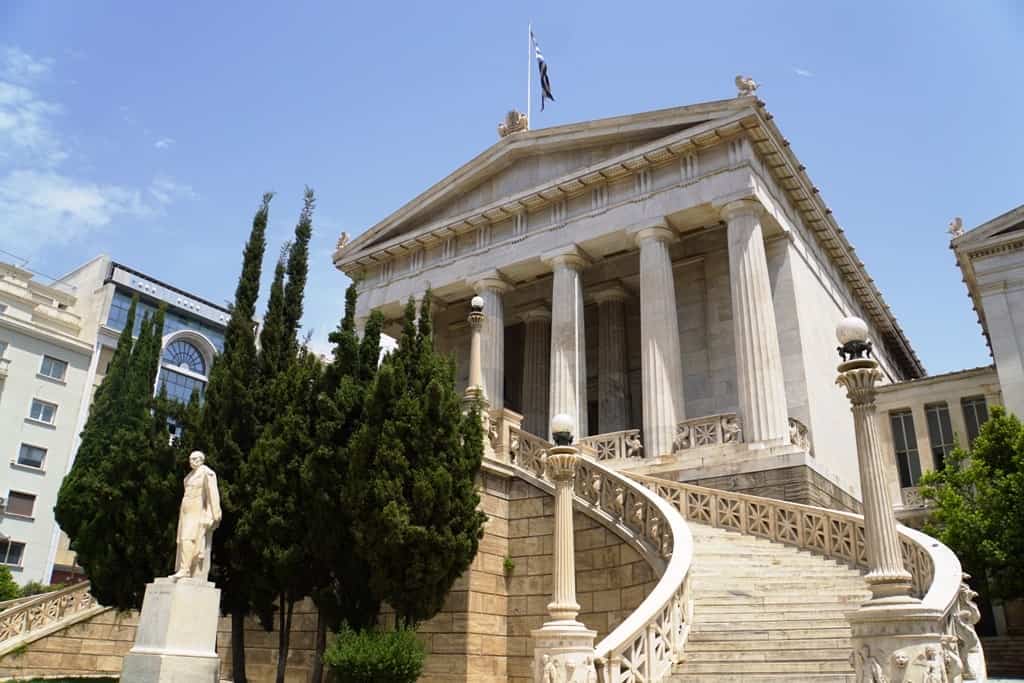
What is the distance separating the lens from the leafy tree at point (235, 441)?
14.3 meters

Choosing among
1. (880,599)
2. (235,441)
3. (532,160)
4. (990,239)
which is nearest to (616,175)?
(532,160)

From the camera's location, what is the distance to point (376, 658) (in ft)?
37.4

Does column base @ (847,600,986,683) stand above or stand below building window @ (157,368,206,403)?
below

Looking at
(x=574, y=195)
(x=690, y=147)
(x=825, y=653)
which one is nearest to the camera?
(x=825, y=653)

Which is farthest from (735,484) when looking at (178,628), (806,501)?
(178,628)

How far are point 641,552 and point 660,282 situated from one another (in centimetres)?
1248

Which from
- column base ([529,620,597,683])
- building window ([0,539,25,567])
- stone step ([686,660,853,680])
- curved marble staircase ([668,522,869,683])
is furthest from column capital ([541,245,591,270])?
building window ([0,539,25,567])

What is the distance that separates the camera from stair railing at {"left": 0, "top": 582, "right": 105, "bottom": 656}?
62.1 feet

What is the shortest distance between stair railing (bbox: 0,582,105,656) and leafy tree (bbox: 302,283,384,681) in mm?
9329

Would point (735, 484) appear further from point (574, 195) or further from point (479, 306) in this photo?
point (574, 195)

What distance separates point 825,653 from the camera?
10016 millimetres

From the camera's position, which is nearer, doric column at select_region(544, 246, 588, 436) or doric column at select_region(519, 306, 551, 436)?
doric column at select_region(544, 246, 588, 436)

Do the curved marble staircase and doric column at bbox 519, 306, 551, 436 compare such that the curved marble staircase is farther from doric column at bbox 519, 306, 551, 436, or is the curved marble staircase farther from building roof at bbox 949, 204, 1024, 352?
building roof at bbox 949, 204, 1024, 352

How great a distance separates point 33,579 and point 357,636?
118ft
